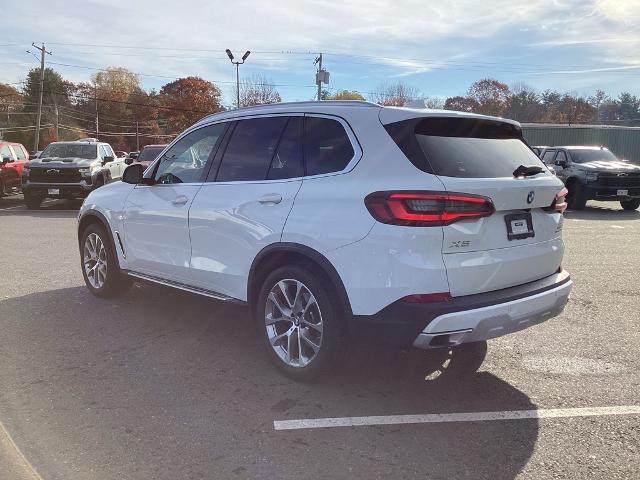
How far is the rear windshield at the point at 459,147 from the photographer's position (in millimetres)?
3389

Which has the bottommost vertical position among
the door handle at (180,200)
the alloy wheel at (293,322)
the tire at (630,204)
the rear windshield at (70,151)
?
the alloy wheel at (293,322)

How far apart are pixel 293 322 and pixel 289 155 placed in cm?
120

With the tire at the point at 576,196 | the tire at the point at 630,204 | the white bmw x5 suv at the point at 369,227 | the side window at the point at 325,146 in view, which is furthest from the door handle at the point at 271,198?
the tire at the point at 630,204

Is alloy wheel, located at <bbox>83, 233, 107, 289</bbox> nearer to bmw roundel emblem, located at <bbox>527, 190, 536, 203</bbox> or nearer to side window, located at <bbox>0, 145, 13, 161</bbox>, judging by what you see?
bmw roundel emblem, located at <bbox>527, 190, 536, 203</bbox>

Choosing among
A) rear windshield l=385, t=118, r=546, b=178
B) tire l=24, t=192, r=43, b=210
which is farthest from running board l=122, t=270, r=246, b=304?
tire l=24, t=192, r=43, b=210

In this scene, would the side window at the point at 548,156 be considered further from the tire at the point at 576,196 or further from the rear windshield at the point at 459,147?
the rear windshield at the point at 459,147

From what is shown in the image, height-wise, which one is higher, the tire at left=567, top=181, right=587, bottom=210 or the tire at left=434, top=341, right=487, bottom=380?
the tire at left=567, top=181, right=587, bottom=210

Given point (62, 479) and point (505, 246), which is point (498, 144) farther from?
point (62, 479)

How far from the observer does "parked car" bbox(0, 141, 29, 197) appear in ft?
54.7

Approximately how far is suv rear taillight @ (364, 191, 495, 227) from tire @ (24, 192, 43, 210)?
14.9 metres

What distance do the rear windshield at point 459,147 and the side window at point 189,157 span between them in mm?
1882

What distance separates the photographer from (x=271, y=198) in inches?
155

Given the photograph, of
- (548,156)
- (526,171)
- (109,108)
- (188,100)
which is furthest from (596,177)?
(109,108)

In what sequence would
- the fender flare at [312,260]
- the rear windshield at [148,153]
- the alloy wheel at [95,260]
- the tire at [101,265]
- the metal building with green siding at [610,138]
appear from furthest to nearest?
the metal building with green siding at [610,138] < the rear windshield at [148,153] < the alloy wheel at [95,260] < the tire at [101,265] < the fender flare at [312,260]
